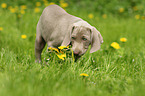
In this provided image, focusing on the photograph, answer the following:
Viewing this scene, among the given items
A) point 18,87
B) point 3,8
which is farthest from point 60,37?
point 3,8

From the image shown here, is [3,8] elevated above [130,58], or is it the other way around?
[3,8]

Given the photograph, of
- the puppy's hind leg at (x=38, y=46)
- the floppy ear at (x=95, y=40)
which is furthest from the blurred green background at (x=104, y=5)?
the floppy ear at (x=95, y=40)

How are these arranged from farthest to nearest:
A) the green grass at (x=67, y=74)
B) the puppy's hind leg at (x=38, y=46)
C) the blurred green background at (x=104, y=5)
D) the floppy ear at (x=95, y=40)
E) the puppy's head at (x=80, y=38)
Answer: the blurred green background at (x=104, y=5)
the puppy's hind leg at (x=38, y=46)
the floppy ear at (x=95, y=40)
the puppy's head at (x=80, y=38)
the green grass at (x=67, y=74)

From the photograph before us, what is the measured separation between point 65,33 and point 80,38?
302 mm

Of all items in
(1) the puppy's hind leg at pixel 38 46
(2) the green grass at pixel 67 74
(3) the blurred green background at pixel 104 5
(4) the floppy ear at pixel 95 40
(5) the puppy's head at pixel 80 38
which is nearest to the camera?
(2) the green grass at pixel 67 74

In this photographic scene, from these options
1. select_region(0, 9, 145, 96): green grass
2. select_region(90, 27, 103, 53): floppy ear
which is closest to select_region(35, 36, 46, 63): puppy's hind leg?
select_region(0, 9, 145, 96): green grass

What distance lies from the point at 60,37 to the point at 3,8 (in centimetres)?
473

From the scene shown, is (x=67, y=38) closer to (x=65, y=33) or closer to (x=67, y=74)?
(x=65, y=33)

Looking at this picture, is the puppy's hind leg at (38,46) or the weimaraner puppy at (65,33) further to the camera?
the puppy's hind leg at (38,46)

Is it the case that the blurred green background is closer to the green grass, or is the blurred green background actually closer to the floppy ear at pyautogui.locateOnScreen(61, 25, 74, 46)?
the green grass

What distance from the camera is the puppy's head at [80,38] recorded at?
9.24ft

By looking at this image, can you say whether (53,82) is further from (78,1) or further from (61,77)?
(78,1)

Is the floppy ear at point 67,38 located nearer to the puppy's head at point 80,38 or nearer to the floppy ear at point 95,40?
the puppy's head at point 80,38

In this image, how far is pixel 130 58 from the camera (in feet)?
12.5
